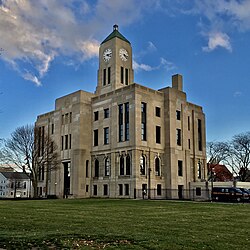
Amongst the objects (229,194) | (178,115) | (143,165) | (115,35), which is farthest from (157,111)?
(229,194)

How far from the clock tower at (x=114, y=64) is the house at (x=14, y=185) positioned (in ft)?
202

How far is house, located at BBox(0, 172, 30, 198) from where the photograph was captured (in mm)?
125750

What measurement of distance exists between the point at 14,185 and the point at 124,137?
240ft

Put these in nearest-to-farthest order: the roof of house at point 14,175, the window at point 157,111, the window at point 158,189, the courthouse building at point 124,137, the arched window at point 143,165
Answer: the arched window at point 143,165, the courthouse building at point 124,137, the window at point 158,189, the window at point 157,111, the roof of house at point 14,175

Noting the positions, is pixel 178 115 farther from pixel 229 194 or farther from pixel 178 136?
pixel 229 194

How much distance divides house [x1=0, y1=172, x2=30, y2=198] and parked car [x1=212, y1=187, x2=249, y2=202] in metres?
85.2

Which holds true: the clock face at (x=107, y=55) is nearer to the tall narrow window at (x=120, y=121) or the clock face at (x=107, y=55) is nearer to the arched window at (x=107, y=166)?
the tall narrow window at (x=120, y=121)

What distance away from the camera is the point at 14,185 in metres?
127

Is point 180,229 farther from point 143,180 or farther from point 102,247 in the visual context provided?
point 143,180

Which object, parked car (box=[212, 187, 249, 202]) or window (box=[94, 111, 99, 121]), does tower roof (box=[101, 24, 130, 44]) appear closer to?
window (box=[94, 111, 99, 121])

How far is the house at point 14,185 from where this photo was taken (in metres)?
126

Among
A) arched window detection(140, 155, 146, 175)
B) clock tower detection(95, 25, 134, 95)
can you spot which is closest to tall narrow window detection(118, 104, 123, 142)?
arched window detection(140, 155, 146, 175)

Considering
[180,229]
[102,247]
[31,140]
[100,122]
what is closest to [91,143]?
[100,122]

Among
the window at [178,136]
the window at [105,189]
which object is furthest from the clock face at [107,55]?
the window at [105,189]
